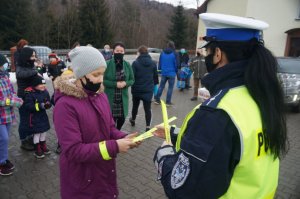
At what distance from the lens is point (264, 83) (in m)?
1.42

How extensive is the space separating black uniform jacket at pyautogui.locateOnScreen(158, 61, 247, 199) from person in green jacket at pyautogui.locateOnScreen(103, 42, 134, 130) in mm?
3839

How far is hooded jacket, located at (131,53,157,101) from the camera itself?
618 centimetres

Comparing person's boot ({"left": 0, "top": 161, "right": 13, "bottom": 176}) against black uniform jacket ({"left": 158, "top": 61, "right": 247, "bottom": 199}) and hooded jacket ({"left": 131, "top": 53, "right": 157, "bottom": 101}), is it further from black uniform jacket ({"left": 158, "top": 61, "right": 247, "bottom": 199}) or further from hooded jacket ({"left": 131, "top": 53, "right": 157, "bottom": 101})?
black uniform jacket ({"left": 158, "top": 61, "right": 247, "bottom": 199})

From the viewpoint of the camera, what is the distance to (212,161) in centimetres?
128

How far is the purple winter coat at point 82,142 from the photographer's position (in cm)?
206

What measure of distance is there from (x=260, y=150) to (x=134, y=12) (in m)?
49.9

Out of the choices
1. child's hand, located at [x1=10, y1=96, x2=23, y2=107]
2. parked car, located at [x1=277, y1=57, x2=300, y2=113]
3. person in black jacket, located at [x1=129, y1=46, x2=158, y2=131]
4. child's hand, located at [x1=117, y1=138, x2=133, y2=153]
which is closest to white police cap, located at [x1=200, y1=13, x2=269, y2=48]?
child's hand, located at [x1=117, y1=138, x2=133, y2=153]

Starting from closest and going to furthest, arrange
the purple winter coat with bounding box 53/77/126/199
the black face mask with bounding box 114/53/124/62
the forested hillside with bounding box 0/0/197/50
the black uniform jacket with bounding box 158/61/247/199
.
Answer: the black uniform jacket with bounding box 158/61/247/199
the purple winter coat with bounding box 53/77/126/199
the black face mask with bounding box 114/53/124/62
the forested hillside with bounding box 0/0/197/50

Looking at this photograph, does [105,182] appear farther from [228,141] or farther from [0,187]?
[0,187]

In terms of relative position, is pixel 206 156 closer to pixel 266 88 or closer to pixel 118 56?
pixel 266 88

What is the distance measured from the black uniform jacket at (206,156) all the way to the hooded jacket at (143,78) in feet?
15.7

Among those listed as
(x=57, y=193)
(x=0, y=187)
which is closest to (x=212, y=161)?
(x=57, y=193)

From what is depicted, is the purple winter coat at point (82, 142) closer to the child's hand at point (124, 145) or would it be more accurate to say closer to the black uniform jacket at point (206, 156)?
the child's hand at point (124, 145)

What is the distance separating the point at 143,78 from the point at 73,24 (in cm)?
3088
